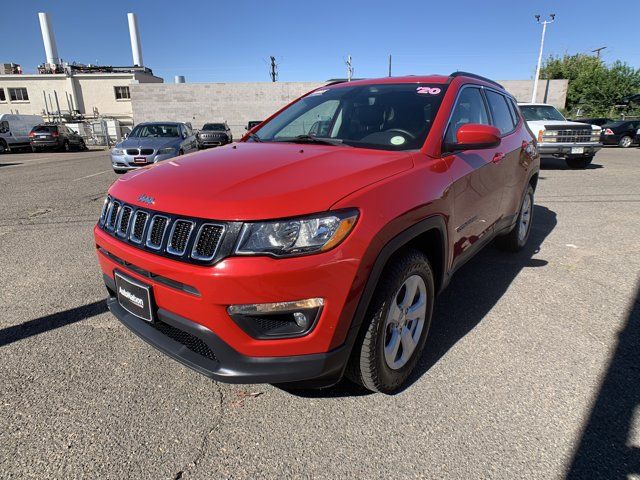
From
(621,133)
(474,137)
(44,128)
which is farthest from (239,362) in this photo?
(44,128)

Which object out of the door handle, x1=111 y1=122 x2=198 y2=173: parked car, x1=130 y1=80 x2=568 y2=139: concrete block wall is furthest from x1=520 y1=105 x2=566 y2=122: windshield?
x1=130 y1=80 x2=568 y2=139: concrete block wall

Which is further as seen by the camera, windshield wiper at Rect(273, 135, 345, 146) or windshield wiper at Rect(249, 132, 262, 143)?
windshield wiper at Rect(249, 132, 262, 143)

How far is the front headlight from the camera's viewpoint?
5.77 ft

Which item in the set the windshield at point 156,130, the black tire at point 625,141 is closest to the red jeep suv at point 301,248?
the windshield at point 156,130

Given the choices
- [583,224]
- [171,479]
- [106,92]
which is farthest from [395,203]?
[106,92]

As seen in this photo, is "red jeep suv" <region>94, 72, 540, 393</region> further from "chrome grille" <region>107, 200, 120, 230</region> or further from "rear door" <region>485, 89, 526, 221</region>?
"rear door" <region>485, 89, 526, 221</region>

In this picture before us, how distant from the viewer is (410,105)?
9.56ft

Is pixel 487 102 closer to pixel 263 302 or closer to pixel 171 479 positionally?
pixel 263 302

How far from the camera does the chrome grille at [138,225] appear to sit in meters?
2.06

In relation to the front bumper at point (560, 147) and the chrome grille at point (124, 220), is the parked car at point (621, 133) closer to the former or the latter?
the front bumper at point (560, 147)

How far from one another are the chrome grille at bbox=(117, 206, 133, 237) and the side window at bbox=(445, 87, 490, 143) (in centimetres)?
194

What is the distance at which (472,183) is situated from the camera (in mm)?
2902

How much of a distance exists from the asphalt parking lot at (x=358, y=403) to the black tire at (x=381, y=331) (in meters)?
0.16

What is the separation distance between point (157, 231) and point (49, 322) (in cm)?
187
